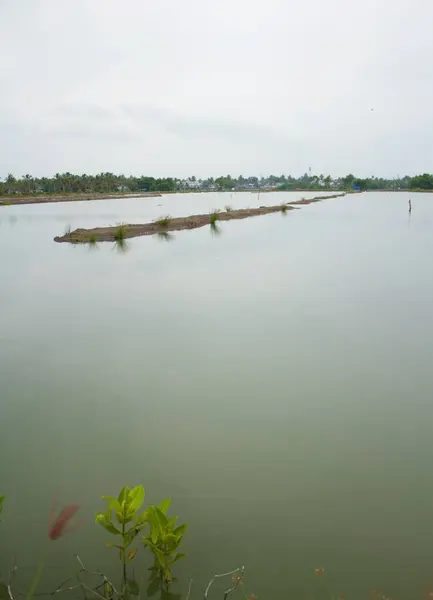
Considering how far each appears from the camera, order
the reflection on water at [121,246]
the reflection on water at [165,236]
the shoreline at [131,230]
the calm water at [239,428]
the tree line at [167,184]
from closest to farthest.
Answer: the calm water at [239,428], the reflection on water at [121,246], the shoreline at [131,230], the reflection on water at [165,236], the tree line at [167,184]

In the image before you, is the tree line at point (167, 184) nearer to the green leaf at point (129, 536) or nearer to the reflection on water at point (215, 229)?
the reflection on water at point (215, 229)

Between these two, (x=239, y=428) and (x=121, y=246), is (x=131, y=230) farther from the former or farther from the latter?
(x=239, y=428)

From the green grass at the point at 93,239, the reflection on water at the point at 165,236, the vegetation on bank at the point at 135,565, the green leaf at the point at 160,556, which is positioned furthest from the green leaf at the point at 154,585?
the reflection on water at the point at 165,236

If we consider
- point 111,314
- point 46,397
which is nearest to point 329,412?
point 46,397

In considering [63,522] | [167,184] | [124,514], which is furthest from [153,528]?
[167,184]

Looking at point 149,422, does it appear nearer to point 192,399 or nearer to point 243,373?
point 192,399

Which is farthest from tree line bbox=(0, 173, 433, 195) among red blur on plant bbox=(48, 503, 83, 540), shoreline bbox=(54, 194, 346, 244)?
red blur on plant bbox=(48, 503, 83, 540)
